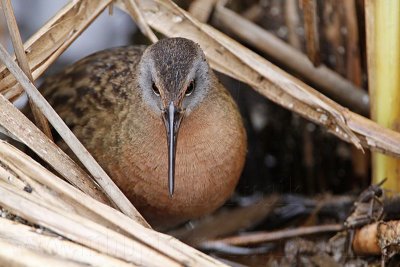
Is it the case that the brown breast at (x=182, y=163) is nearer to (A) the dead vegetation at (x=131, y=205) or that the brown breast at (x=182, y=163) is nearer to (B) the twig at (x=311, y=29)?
(A) the dead vegetation at (x=131, y=205)

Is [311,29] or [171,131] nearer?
[171,131]

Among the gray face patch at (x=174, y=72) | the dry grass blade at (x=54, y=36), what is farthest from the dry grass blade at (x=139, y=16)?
the gray face patch at (x=174, y=72)

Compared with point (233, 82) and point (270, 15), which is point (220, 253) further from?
point (270, 15)

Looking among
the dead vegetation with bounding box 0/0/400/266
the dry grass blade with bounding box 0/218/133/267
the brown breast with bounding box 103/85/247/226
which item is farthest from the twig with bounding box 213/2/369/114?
the dry grass blade with bounding box 0/218/133/267

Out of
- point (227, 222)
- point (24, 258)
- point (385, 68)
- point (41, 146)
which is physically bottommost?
point (24, 258)

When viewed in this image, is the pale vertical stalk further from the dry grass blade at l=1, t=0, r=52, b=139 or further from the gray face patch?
the dry grass blade at l=1, t=0, r=52, b=139

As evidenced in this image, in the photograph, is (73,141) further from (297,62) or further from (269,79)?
(297,62)

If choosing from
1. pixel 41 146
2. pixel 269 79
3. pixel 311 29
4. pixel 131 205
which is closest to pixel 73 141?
pixel 41 146
